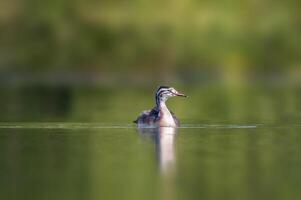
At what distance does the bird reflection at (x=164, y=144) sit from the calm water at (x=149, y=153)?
0.02 m

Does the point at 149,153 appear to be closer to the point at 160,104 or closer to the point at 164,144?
the point at 164,144

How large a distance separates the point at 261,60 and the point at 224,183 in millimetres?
30464

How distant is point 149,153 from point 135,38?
1011 inches

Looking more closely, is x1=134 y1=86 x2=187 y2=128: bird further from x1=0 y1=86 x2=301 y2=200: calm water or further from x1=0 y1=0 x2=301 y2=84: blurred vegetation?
x1=0 y1=0 x2=301 y2=84: blurred vegetation

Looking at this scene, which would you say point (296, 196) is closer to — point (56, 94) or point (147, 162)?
point (147, 162)

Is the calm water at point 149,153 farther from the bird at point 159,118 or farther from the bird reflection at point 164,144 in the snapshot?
the bird at point 159,118

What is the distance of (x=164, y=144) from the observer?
21703mm

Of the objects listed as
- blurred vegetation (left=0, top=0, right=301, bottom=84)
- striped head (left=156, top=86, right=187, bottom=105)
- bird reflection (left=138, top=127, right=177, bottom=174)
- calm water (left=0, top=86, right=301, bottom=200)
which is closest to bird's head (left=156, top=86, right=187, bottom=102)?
striped head (left=156, top=86, right=187, bottom=105)

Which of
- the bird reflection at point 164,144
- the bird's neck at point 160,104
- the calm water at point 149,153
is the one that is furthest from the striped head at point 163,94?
the bird reflection at point 164,144

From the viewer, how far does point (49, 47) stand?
46062 millimetres

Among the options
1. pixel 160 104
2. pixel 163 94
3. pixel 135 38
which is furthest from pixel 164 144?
pixel 135 38

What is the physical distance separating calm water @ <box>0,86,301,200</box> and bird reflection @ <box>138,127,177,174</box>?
0.02 meters

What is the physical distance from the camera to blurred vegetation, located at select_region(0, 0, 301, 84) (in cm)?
4603

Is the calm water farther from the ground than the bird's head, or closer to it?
closer to it
